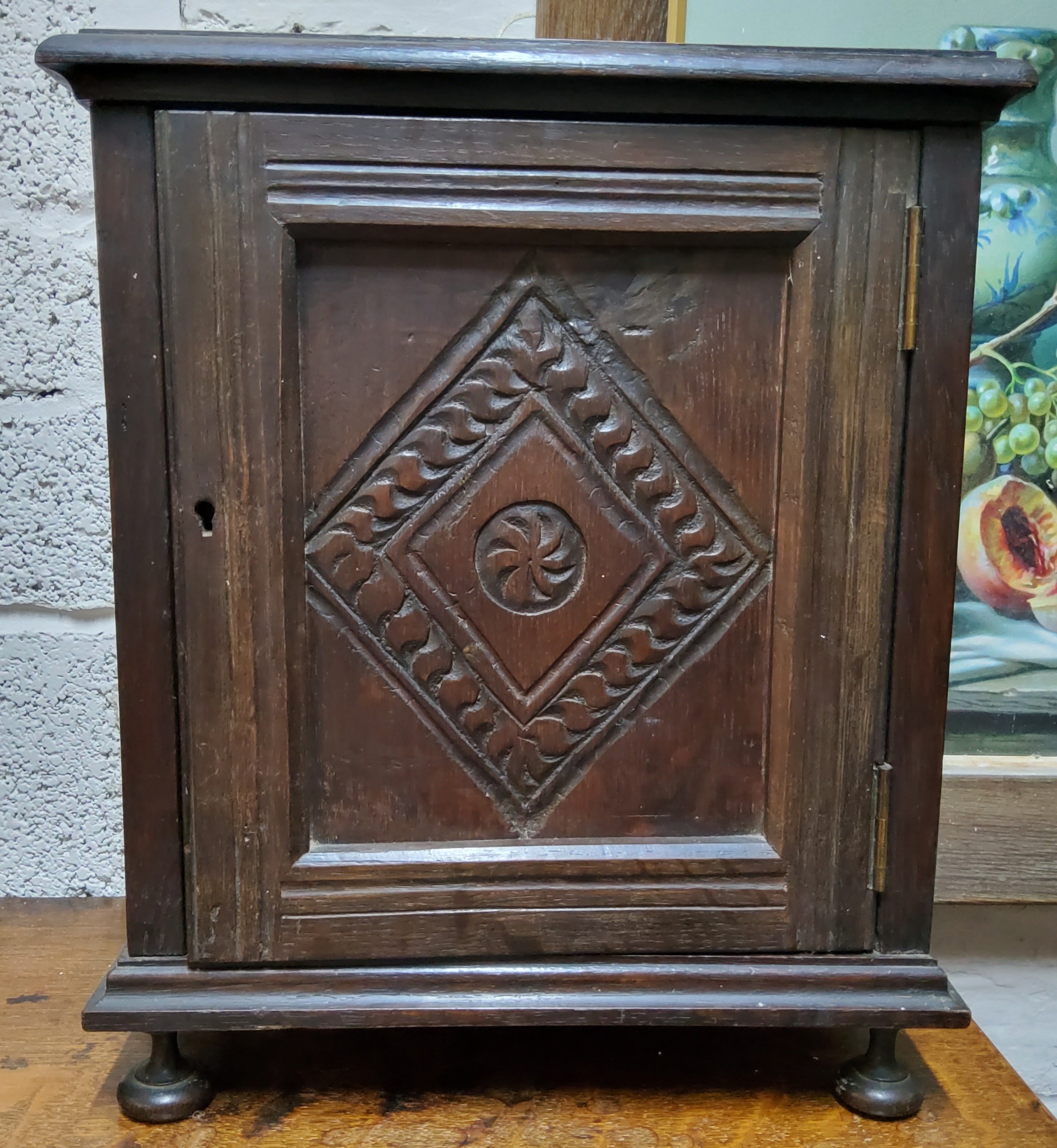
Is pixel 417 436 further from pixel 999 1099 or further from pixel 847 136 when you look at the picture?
pixel 999 1099

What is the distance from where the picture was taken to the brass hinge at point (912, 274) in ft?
2.32

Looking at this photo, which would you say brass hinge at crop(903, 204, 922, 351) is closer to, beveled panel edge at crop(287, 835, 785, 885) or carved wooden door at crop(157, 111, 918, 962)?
carved wooden door at crop(157, 111, 918, 962)

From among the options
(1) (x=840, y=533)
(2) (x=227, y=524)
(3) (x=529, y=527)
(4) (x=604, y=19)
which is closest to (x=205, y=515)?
(2) (x=227, y=524)

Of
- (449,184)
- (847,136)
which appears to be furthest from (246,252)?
(847,136)

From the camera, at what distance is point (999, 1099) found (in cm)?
82

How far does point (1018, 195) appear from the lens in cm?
106

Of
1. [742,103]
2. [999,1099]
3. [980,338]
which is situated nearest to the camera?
[742,103]

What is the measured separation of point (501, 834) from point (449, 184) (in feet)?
1.60

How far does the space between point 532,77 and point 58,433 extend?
0.70 metres

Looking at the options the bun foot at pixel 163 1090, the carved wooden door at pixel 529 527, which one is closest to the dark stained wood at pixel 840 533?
the carved wooden door at pixel 529 527

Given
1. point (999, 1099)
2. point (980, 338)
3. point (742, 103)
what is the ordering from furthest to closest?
point (980, 338)
point (999, 1099)
point (742, 103)

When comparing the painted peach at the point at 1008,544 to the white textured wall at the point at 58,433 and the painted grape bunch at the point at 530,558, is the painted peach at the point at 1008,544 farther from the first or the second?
the white textured wall at the point at 58,433

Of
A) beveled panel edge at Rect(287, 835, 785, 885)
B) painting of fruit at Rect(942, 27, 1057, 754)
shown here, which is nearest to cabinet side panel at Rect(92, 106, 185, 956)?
beveled panel edge at Rect(287, 835, 785, 885)

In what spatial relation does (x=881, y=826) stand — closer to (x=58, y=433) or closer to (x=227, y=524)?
(x=227, y=524)
